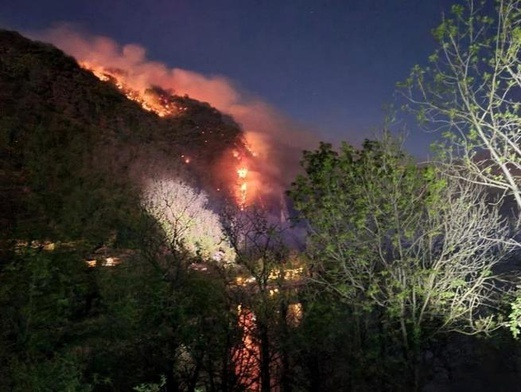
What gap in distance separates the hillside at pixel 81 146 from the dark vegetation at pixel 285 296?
67 centimetres

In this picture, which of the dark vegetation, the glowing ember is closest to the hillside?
the dark vegetation

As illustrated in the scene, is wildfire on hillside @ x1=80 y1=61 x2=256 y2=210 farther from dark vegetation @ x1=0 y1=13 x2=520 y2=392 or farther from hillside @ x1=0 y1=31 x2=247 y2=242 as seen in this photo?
dark vegetation @ x1=0 y1=13 x2=520 y2=392

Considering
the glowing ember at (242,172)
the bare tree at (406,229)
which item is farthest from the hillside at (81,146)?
the bare tree at (406,229)

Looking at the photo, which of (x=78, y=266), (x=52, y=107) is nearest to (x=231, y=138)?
(x=52, y=107)

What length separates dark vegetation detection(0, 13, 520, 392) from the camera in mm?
13891

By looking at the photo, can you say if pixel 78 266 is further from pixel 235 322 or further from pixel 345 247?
pixel 345 247

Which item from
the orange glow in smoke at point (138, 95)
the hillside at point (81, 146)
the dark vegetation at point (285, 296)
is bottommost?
the dark vegetation at point (285, 296)

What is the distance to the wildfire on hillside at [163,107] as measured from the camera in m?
99.5

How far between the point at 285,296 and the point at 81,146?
48.8 m

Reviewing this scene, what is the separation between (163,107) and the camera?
109188 mm

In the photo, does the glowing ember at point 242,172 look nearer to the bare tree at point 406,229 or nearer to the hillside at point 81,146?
the hillside at point 81,146

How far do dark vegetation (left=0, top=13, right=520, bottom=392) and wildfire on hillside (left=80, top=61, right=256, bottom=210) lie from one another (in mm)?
57918

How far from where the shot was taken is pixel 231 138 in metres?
108

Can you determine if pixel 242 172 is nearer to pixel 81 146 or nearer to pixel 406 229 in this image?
pixel 81 146
